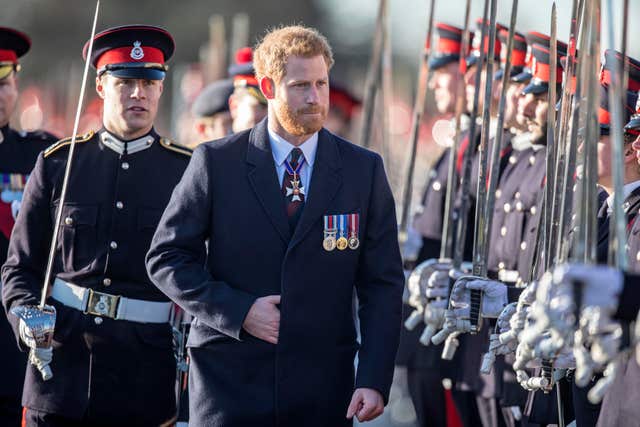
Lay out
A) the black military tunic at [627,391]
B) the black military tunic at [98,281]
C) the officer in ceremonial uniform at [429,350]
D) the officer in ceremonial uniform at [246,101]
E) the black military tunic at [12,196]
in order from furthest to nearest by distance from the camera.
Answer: the officer in ceremonial uniform at [429,350] < the officer in ceremonial uniform at [246,101] < the black military tunic at [12,196] < the black military tunic at [98,281] < the black military tunic at [627,391]

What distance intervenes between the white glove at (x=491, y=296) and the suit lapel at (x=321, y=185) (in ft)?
2.76

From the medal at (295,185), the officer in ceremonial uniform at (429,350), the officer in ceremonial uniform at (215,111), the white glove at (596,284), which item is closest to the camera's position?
the white glove at (596,284)

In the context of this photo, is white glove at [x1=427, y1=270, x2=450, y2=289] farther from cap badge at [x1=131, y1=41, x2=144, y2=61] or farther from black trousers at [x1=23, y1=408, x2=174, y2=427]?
cap badge at [x1=131, y1=41, x2=144, y2=61]

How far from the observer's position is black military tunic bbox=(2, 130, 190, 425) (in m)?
5.89

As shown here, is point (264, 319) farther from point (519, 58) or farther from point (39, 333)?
point (519, 58)

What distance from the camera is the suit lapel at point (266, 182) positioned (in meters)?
5.12

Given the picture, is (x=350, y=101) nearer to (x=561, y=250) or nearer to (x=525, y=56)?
(x=525, y=56)

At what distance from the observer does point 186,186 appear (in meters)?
5.25

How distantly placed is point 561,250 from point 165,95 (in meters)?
27.0

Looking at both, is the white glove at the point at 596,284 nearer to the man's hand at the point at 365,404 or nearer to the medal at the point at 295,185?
the man's hand at the point at 365,404

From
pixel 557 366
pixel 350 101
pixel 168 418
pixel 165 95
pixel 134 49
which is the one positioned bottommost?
pixel 168 418

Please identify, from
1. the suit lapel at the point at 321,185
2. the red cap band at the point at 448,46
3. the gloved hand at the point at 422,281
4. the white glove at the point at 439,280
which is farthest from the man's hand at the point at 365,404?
the red cap band at the point at 448,46

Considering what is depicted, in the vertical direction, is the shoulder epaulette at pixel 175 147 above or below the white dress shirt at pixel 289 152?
above

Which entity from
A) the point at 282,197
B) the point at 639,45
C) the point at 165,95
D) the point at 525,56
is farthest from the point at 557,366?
the point at 165,95
